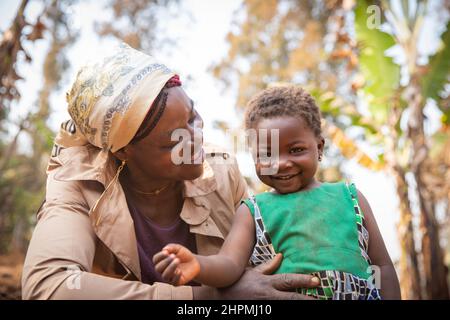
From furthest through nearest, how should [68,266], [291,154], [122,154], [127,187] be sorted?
[127,187] → [122,154] → [291,154] → [68,266]

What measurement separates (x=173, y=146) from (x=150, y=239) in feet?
1.75

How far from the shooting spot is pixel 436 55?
544cm

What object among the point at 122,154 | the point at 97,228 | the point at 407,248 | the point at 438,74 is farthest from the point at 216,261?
the point at 438,74

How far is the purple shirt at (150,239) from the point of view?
226 centimetres

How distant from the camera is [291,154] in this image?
1.86 m

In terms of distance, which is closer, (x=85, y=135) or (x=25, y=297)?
(x=25, y=297)

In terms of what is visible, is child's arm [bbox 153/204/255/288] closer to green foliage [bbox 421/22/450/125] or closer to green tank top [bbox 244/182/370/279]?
green tank top [bbox 244/182/370/279]

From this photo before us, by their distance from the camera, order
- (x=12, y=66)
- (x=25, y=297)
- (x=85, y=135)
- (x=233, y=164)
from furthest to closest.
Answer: (x=12, y=66)
(x=233, y=164)
(x=85, y=135)
(x=25, y=297)

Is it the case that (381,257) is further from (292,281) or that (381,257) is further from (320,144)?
(320,144)

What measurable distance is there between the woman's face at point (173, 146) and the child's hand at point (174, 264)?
762 millimetres

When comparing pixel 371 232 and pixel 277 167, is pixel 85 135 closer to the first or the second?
pixel 277 167

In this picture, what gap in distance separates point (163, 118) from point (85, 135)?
446mm

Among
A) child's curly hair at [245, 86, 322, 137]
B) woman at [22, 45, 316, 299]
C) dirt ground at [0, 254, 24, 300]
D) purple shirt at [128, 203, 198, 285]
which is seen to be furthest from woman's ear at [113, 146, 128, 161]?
dirt ground at [0, 254, 24, 300]
